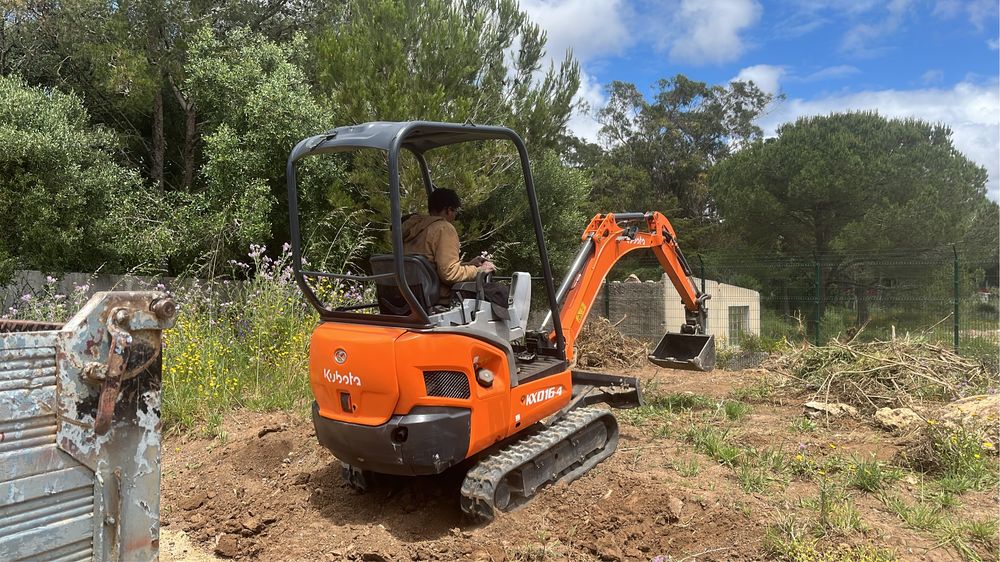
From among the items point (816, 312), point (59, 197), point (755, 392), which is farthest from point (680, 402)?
point (59, 197)

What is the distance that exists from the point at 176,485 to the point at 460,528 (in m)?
2.38

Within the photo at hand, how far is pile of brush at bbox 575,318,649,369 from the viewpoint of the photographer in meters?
11.7

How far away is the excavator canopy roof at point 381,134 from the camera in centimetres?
395

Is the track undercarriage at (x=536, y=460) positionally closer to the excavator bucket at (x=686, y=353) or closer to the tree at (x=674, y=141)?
the excavator bucket at (x=686, y=353)

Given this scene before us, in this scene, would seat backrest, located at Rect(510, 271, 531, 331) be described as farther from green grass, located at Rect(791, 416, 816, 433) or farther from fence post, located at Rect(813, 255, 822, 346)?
fence post, located at Rect(813, 255, 822, 346)

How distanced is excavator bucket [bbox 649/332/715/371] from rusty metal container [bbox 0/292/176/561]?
629 cm

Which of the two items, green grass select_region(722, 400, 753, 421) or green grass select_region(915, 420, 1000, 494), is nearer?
green grass select_region(915, 420, 1000, 494)

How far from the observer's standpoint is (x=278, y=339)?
7492 millimetres

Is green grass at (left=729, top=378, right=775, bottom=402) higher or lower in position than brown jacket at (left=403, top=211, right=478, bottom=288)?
lower

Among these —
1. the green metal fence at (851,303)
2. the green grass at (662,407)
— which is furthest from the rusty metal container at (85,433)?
the green metal fence at (851,303)

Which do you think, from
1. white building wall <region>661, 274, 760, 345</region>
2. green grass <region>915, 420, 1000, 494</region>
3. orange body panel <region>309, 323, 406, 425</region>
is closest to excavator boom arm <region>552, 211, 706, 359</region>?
orange body panel <region>309, 323, 406, 425</region>

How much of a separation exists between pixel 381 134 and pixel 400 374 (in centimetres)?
138

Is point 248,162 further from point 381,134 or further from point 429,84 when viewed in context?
point 381,134

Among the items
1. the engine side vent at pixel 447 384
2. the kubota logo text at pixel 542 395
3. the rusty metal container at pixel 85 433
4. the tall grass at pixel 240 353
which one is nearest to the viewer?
the rusty metal container at pixel 85 433
